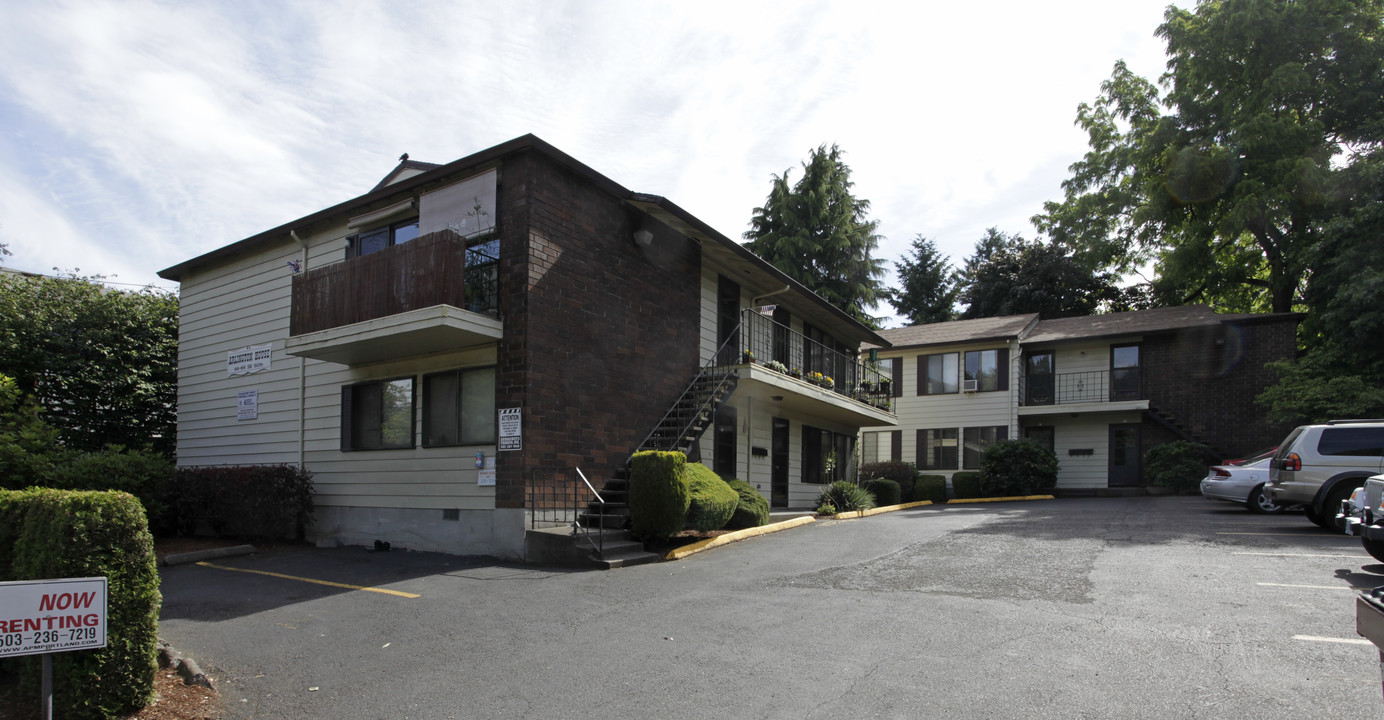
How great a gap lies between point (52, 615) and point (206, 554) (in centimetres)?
875

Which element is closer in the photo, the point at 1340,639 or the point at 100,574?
the point at 100,574

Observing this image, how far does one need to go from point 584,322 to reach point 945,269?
127 feet

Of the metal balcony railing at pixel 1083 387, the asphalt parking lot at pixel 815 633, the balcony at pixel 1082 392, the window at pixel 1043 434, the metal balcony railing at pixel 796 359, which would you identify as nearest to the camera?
the asphalt parking lot at pixel 815 633

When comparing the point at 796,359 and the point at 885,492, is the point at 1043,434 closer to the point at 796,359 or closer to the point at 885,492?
the point at 885,492

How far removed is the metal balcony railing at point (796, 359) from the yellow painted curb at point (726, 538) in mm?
3248

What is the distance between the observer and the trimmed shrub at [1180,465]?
2389 cm

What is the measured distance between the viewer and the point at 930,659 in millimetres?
5832

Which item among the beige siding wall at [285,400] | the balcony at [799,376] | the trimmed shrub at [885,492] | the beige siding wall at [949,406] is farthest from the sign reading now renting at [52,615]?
the beige siding wall at [949,406]

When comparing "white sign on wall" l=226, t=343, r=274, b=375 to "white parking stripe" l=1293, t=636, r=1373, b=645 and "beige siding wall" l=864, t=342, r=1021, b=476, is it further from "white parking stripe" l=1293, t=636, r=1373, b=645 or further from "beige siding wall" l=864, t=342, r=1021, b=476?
"beige siding wall" l=864, t=342, r=1021, b=476

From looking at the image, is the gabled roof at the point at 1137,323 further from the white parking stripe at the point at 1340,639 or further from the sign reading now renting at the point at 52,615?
the sign reading now renting at the point at 52,615

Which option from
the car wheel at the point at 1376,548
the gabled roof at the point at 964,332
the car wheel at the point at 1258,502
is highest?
the gabled roof at the point at 964,332

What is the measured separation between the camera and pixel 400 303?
12109 mm

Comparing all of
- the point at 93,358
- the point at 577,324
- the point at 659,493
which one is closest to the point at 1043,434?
the point at 577,324

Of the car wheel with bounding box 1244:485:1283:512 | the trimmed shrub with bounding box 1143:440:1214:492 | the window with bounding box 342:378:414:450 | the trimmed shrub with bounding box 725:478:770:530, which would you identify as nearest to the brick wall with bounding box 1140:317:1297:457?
the trimmed shrub with bounding box 1143:440:1214:492
